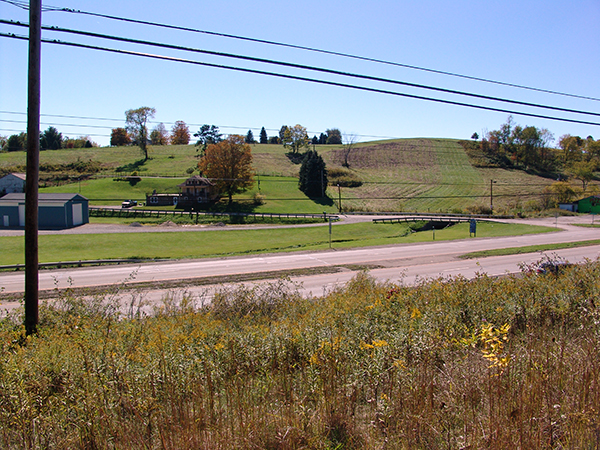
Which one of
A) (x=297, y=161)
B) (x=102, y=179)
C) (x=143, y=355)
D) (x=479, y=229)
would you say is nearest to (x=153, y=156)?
(x=102, y=179)

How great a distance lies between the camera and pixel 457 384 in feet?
13.6

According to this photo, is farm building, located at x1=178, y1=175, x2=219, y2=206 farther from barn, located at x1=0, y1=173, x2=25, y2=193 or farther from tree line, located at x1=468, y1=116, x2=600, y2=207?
tree line, located at x1=468, y1=116, x2=600, y2=207

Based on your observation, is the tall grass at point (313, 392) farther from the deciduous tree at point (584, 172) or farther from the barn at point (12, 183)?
the deciduous tree at point (584, 172)

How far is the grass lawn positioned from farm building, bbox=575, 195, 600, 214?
34.1 meters

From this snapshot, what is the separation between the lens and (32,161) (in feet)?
29.1

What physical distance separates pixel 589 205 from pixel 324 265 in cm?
7101

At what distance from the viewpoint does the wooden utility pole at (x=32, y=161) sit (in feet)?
28.1

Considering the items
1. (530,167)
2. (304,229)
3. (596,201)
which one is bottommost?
(304,229)

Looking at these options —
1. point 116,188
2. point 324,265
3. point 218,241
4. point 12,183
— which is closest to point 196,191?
point 116,188

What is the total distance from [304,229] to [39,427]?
47160 millimetres

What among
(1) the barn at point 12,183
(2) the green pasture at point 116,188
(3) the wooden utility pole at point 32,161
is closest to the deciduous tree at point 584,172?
(2) the green pasture at point 116,188

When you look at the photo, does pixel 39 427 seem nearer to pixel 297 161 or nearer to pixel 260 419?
pixel 260 419

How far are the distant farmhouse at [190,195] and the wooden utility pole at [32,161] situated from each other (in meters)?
62.7

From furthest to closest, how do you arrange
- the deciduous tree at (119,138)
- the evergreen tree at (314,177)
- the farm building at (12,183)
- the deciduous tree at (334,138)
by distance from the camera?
the deciduous tree at (334,138)
the deciduous tree at (119,138)
the evergreen tree at (314,177)
the farm building at (12,183)
